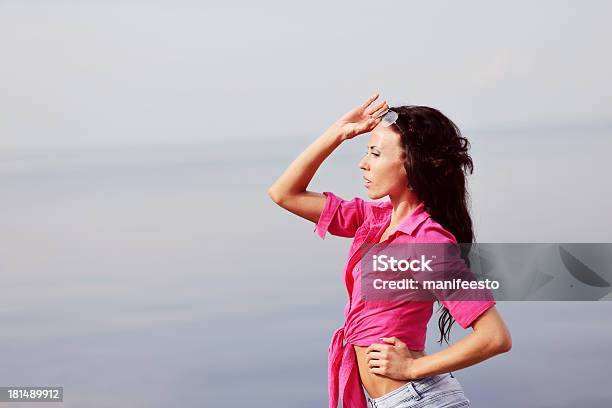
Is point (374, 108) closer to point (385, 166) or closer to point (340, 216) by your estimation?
point (385, 166)

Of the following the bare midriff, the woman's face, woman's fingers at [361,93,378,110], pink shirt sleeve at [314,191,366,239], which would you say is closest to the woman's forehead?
the woman's face

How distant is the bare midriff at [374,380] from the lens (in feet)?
8.20

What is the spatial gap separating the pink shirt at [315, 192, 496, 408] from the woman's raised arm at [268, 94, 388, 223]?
5cm

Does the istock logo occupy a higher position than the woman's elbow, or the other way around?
the istock logo

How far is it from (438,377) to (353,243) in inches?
15.6

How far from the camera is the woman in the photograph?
246 cm

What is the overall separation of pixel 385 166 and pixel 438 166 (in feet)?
0.42

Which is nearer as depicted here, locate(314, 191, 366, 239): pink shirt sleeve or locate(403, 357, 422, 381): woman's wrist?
locate(403, 357, 422, 381): woman's wrist

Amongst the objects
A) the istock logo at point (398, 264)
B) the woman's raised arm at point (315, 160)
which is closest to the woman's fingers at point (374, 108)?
the woman's raised arm at point (315, 160)

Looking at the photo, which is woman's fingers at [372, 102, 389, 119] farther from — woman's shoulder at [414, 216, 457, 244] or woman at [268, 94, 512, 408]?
woman's shoulder at [414, 216, 457, 244]

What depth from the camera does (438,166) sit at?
2.49 meters

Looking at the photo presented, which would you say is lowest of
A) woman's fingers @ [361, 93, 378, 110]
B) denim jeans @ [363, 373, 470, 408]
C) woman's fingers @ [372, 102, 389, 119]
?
denim jeans @ [363, 373, 470, 408]

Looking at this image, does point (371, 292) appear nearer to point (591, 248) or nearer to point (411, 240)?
point (411, 240)

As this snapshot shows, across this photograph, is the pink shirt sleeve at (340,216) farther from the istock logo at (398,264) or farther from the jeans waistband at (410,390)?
the jeans waistband at (410,390)
